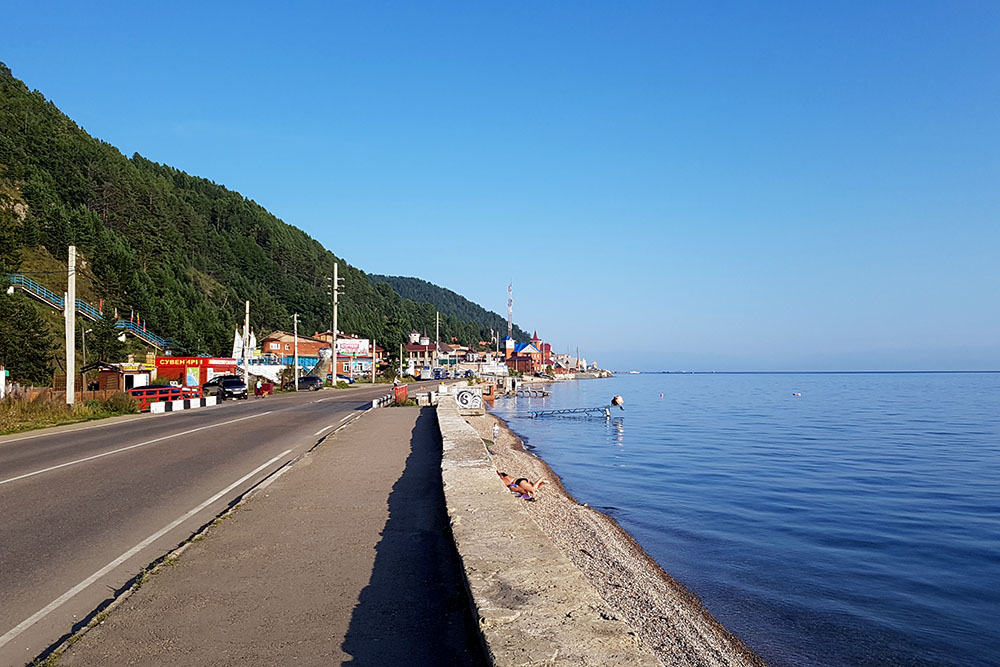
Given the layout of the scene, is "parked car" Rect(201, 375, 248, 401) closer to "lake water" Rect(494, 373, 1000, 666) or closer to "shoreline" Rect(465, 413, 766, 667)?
"lake water" Rect(494, 373, 1000, 666)

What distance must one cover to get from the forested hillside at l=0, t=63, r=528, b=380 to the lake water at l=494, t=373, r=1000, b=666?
43998 millimetres

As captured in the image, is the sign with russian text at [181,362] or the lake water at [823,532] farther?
the sign with russian text at [181,362]

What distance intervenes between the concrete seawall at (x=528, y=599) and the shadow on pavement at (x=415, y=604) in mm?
278

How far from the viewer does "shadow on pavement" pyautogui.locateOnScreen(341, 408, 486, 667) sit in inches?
195

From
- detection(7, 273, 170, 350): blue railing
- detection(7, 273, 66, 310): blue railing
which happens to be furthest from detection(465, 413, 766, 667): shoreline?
detection(7, 273, 66, 310): blue railing

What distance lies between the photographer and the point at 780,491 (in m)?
21.9

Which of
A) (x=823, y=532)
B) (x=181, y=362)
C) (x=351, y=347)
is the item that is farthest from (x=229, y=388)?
(x=351, y=347)

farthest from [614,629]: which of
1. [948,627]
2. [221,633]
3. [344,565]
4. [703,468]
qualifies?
[703,468]

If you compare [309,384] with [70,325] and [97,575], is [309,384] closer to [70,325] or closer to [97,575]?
[70,325]

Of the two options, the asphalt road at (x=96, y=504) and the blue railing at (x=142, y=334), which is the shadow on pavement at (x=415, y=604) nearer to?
the asphalt road at (x=96, y=504)

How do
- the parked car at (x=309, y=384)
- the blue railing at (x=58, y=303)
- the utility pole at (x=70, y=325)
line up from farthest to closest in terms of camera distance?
the parked car at (x=309, y=384) < the blue railing at (x=58, y=303) < the utility pole at (x=70, y=325)

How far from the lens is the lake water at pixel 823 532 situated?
10211mm

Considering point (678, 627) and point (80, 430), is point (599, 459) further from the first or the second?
point (678, 627)

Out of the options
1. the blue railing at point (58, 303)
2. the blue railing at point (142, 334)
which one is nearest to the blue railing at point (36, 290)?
the blue railing at point (58, 303)
